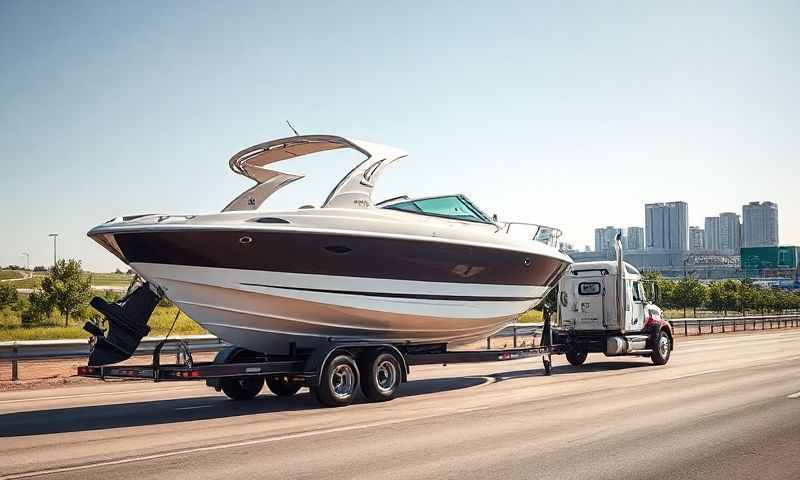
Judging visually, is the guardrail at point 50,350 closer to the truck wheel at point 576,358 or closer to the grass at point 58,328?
the truck wheel at point 576,358

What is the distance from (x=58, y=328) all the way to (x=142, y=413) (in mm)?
23366

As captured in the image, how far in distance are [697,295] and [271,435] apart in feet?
224

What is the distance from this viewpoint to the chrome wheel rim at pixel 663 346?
20.1 metres

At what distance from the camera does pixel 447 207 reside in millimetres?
13992

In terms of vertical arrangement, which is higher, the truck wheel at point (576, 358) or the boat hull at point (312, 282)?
the boat hull at point (312, 282)

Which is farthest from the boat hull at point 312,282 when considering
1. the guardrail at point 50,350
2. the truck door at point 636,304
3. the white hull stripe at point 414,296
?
the truck door at point 636,304

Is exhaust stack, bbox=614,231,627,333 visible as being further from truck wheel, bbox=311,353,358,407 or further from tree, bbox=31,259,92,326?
tree, bbox=31,259,92,326

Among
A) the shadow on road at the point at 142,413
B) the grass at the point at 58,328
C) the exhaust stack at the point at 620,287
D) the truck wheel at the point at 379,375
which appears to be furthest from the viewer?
the grass at the point at 58,328

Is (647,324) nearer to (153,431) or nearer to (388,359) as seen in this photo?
(388,359)

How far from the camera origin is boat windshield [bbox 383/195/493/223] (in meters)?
13.5

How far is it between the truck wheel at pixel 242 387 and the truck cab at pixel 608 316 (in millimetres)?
8478

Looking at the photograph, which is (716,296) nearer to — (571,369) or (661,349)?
(661,349)

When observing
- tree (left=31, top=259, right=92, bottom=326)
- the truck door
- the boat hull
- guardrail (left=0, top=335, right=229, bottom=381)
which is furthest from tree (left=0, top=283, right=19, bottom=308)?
the boat hull

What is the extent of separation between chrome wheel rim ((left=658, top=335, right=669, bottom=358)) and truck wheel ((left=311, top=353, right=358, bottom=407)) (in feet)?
35.6
